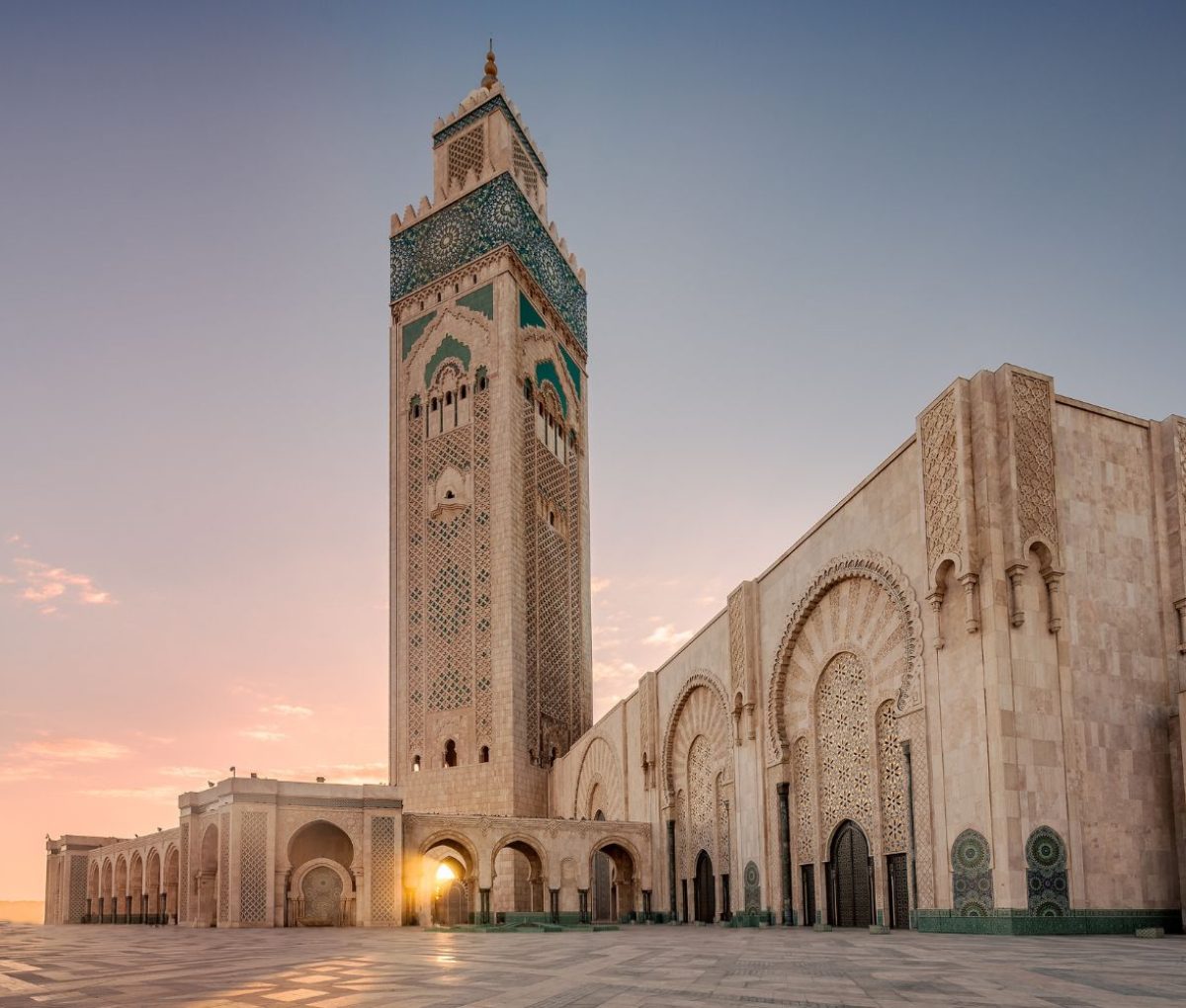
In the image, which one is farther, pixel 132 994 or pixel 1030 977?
pixel 1030 977

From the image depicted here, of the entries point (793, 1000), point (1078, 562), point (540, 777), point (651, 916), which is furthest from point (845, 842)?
point (540, 777)

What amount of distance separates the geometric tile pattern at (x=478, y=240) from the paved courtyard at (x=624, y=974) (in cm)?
2070

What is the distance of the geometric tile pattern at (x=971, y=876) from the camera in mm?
11336

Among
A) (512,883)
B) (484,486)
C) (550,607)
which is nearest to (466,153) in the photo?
(484,486)

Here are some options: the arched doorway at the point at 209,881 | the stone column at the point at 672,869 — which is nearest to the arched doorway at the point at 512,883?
the stone column at the point at 672,869

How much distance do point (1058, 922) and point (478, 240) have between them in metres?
21.5

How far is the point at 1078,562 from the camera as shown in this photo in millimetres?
12523

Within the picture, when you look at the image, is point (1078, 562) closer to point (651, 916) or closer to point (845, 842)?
point (845, 842)

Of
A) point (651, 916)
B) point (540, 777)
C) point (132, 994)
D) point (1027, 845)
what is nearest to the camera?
point (132, 994)

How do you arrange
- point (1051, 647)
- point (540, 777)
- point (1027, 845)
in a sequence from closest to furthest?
point (1027, 845) → point (1051, 647) → point (540, 777)

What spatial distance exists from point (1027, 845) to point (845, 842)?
3.67m

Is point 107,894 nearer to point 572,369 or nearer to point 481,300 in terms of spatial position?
point 481,300

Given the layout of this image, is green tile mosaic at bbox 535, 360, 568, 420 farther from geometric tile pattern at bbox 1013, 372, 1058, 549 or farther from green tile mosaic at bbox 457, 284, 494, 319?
geometric tile pattern at bbox 1013, 372, 1058, 549

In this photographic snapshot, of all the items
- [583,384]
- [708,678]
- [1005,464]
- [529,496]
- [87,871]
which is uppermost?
[583,384]
